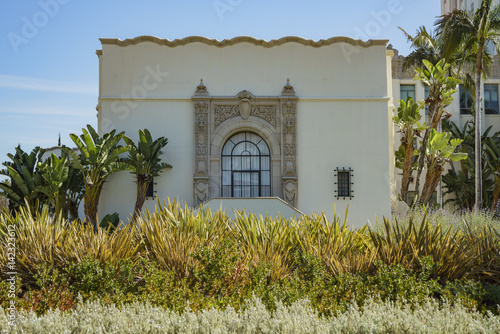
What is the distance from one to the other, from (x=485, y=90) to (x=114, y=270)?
29.6 meters

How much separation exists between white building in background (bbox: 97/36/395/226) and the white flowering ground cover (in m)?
13.7

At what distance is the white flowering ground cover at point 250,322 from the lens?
5.37 m

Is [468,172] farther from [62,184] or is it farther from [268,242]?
[268,242]

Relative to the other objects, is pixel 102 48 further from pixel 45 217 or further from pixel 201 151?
pixel 45 217

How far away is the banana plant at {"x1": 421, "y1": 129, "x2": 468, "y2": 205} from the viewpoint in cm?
2275

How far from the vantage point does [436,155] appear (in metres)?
23.2

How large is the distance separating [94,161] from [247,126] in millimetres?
5570

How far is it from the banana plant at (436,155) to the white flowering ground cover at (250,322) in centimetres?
1779

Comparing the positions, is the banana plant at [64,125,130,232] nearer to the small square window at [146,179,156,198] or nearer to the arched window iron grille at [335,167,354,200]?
the small square window at [146,179,156,198]

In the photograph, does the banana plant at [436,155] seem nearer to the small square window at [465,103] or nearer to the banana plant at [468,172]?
the banana plant at [468,172]

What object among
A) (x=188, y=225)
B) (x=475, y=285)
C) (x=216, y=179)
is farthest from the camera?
(x=216, y=179)

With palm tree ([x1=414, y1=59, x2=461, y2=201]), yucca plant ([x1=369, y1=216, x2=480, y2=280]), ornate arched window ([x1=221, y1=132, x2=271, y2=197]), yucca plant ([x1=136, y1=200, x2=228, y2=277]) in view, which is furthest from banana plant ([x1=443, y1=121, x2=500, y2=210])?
yucca plant ([x1=136, y1=200, x2=228, y2=277])

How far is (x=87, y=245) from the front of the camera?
7.92 metres

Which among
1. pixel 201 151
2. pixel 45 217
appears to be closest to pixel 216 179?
pixel 201 151
